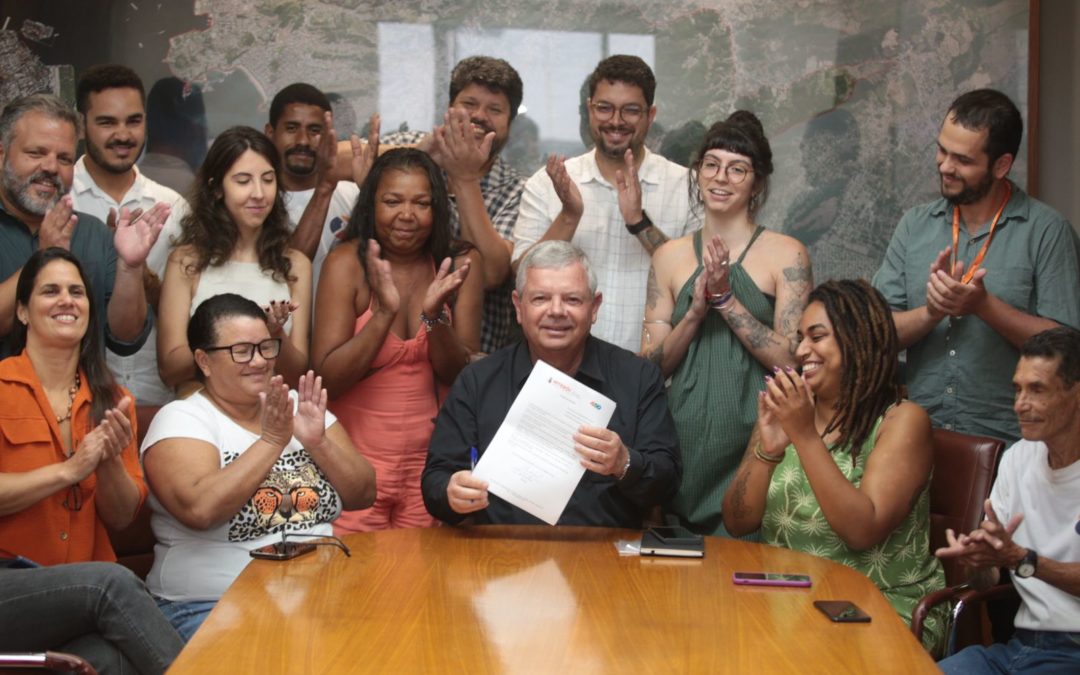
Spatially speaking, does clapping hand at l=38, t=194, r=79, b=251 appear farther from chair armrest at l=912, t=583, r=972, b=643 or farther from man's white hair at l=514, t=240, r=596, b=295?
chair armrest at l=912, t=583, r=972, b=643

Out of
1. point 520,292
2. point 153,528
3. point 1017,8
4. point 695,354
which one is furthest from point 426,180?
point 1017,8

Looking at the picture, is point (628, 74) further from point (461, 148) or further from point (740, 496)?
point (740, 496)

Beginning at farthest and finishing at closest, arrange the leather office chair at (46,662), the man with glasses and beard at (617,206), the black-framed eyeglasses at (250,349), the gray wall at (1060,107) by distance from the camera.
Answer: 1. the gray wall at (1060,107)
2. the man with glasses and beard at (617,206)
3. the black-framed eyeglasses at (250,349)
4. the leather office chair at (46,662)

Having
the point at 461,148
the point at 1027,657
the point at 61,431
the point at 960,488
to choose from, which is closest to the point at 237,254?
the point at 461,148

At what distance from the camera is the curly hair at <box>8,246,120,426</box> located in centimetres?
351

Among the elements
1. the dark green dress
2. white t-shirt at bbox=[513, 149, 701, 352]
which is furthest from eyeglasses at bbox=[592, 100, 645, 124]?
the dark green dress

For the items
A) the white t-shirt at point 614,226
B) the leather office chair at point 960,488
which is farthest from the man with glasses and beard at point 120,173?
the leather office chair at point 960,488

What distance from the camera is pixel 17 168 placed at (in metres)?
3.97

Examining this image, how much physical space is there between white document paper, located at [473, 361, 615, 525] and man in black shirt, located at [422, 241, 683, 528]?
22 centimetres

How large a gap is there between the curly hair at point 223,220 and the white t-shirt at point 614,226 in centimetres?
91

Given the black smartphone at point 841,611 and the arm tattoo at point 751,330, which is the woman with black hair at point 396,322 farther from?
the black smartphone at point 841,611

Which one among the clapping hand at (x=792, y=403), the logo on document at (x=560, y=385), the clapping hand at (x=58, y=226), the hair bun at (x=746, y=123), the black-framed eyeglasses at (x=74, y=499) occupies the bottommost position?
the black-framed eyeglasses at (x=74, y=499)

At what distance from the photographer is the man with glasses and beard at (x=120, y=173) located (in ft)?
14.4

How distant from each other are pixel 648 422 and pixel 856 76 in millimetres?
2616
